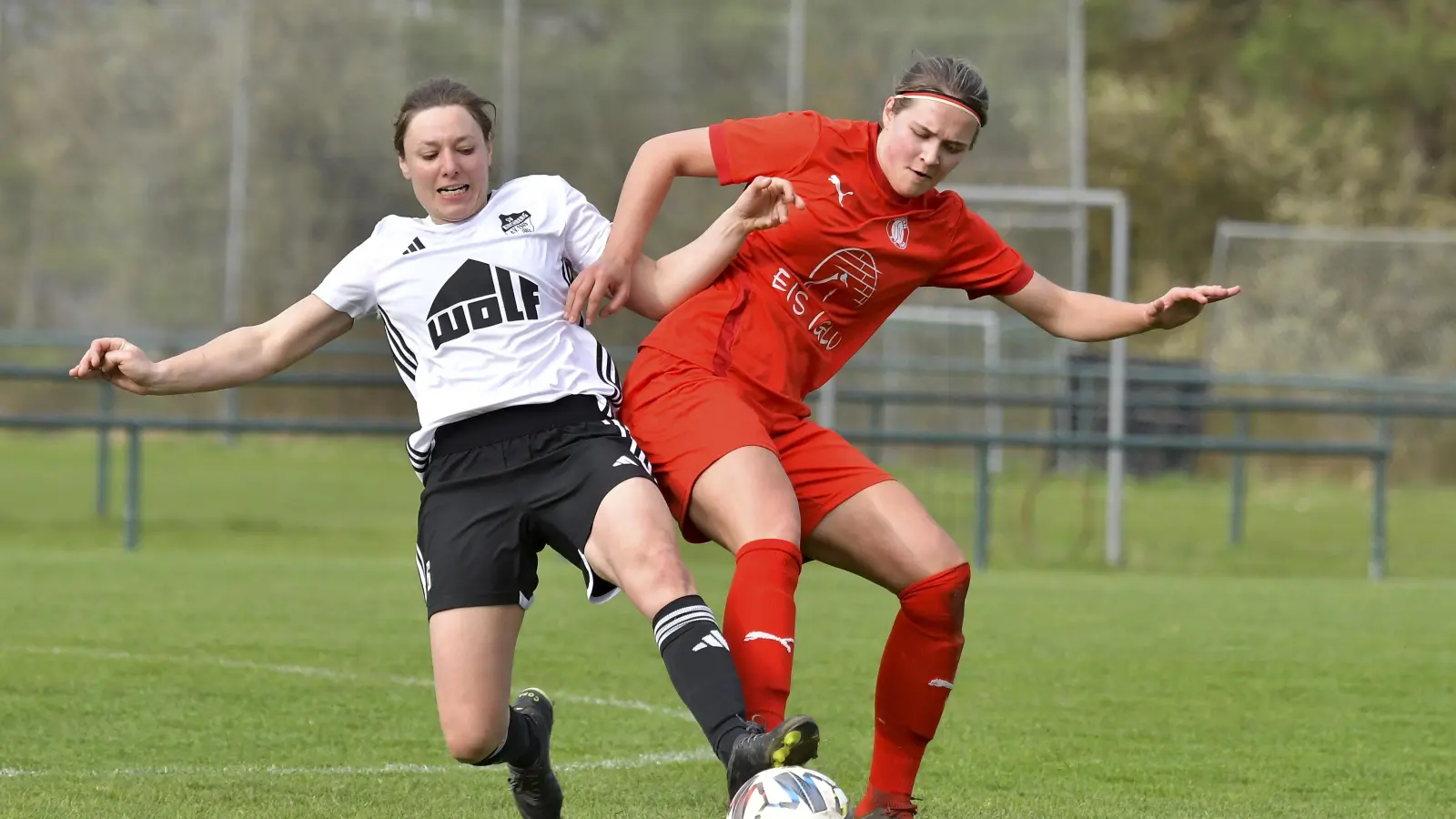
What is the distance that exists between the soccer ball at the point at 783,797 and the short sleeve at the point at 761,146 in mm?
1609

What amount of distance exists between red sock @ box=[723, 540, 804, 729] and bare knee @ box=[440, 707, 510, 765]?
0.61 meters

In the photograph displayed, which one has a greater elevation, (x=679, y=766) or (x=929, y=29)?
(x=929, y=29)

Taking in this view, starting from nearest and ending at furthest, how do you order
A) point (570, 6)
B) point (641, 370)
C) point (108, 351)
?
point (108, 351) → point (641, 370) → point (570, 6)

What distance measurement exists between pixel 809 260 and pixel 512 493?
95 centimetres

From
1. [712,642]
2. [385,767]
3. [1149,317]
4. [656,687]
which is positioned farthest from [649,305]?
→ [656,687]

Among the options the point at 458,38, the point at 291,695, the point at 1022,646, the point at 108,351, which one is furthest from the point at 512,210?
the point at 458,38

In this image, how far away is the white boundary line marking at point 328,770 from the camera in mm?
5301

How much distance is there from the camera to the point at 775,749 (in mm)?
3719

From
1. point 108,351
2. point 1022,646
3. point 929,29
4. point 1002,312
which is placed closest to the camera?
point 108,351

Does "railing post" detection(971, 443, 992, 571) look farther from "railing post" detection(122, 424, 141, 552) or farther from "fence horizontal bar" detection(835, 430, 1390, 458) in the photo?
"railing post" detection(122, 424, 141, 552)

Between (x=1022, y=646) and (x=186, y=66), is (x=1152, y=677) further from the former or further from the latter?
(x=186, y=66)

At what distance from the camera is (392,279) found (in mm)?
4523

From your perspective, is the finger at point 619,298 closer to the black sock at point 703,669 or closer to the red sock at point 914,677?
the black sock at point 703,669

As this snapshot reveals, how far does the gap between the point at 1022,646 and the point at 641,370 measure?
13.4 feet
